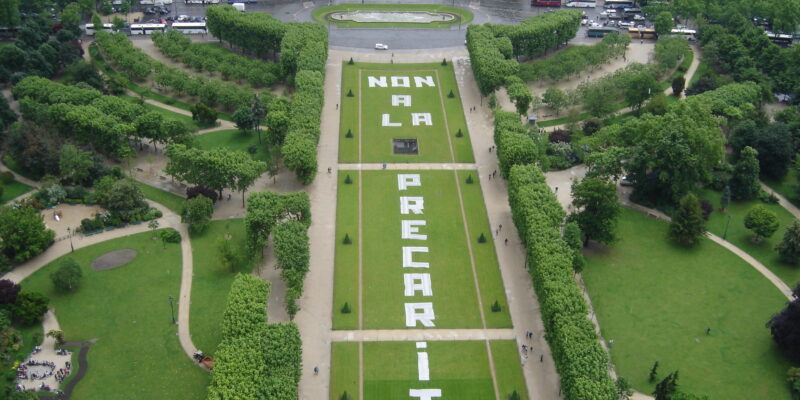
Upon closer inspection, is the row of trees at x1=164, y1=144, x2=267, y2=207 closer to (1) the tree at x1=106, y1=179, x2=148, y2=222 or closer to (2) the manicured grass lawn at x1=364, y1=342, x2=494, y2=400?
(1) the tree at x1=106, y1=179, x2=148, y2=222

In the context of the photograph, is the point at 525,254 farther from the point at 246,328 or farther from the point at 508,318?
the point at 246,328

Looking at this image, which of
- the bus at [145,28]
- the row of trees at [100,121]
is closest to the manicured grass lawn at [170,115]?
the row of trees at [100,121]

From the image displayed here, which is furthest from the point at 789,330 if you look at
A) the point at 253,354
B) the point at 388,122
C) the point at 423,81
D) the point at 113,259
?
the point at 423,81

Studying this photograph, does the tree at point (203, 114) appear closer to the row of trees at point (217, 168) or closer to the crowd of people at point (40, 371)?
the row of trees at point (217, 168)

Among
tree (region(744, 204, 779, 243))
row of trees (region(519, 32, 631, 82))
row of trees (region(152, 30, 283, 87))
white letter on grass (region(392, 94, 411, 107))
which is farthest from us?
row of trees (region(519, 32, 631, 82))

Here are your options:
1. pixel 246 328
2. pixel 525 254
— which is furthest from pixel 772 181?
pixel 246 328

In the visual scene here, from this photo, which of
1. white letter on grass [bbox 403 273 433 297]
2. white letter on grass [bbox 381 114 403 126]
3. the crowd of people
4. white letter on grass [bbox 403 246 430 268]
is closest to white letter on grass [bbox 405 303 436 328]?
white letter on grass [bbox 403 273 433 297]

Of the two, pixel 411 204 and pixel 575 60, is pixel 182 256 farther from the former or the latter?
pixel 575 60
